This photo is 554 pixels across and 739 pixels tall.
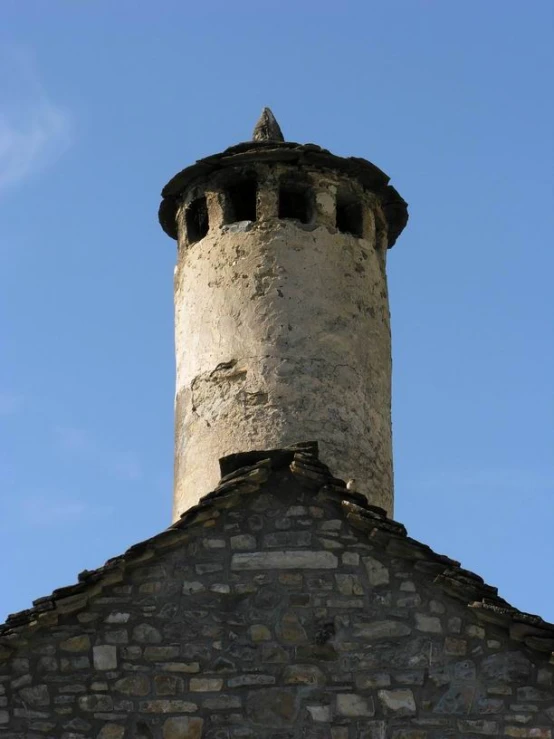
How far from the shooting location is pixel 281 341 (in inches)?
551

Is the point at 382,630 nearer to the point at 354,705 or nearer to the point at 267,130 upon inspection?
the point at 354,705

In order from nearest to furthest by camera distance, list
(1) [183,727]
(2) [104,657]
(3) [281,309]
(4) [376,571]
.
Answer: (1) [183,727] < (2) [104,657] < (4) [376,571] < (3) [281,309]

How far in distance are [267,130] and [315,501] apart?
512cm

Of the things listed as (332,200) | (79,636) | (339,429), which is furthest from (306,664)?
(332,200)

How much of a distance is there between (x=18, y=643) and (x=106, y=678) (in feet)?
1.87

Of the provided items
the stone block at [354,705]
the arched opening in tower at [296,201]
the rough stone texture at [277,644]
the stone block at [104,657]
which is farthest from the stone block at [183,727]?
the arched opening in tower at [296,201]

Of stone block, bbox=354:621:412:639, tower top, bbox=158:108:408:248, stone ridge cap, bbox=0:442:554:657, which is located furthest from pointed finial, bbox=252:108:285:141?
stone block, bbox=354:621:412:639

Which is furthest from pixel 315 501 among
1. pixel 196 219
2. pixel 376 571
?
pixel 196 219

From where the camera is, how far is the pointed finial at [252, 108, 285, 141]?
1544 cm

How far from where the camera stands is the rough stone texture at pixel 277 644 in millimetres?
10594

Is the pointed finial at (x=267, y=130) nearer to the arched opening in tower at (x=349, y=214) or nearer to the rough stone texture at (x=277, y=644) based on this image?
the arched opening in tower at (x=349, y=214)

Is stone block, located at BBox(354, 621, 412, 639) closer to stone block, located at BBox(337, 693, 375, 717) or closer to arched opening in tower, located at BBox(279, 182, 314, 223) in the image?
stone block, located at BBox(337, 693, 375, 717)

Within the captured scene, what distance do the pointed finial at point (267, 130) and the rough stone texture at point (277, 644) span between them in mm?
4884

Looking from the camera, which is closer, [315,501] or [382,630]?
[382,630]
